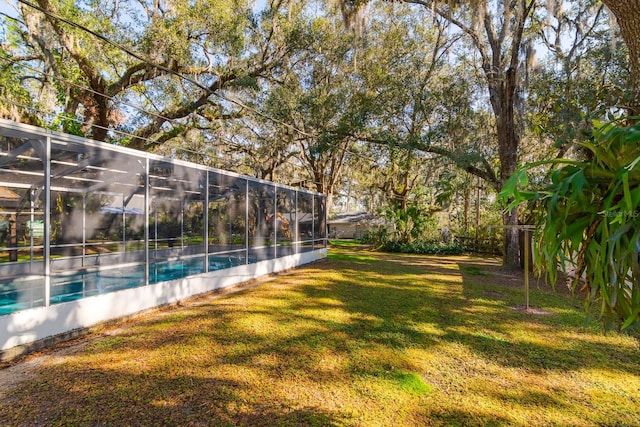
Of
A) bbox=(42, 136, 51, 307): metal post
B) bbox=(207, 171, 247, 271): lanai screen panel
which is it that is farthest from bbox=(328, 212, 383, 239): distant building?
bbox=(42, 136, 51, 307): metal post

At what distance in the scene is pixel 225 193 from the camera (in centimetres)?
1003

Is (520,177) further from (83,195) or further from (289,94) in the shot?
(83,195)

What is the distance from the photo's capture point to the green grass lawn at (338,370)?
8.98 ft

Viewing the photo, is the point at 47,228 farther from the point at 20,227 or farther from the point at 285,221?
the point at 285,221

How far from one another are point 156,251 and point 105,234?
68.0 inches

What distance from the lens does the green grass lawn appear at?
8.98ft

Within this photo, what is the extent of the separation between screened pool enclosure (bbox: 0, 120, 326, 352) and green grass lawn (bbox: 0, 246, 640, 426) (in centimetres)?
159

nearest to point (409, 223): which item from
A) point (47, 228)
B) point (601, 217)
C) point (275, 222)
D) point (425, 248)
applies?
point (425, 248)

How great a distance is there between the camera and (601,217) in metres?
0.97

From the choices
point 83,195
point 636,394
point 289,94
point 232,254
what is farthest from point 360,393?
point 83,195

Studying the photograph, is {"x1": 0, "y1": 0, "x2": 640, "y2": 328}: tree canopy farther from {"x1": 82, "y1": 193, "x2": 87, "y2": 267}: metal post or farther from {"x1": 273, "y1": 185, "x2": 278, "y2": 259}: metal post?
{"x1": 273, "y1": 185, "x2": 278, "y2": 259}: metal post

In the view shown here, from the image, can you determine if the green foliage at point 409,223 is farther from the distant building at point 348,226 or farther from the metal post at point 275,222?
the distant building at point 348,226

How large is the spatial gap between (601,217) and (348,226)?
3203 cm

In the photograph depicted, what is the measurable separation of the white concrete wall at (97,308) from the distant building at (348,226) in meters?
22.7
